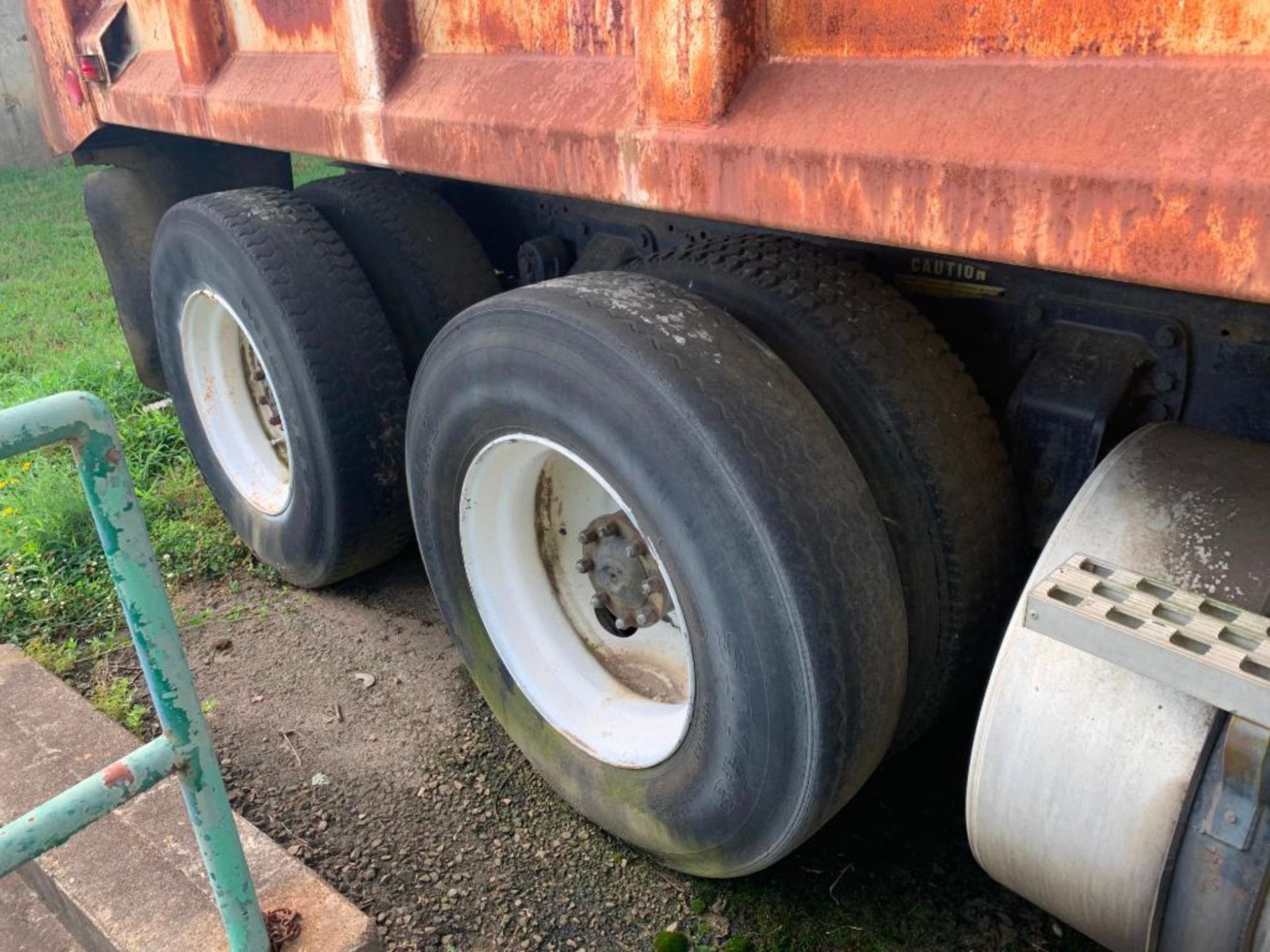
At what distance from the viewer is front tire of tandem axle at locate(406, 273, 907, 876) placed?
1604mm

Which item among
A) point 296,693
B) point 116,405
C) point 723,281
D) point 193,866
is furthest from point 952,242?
point 116,405

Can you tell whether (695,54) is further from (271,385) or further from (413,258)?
(271,385)

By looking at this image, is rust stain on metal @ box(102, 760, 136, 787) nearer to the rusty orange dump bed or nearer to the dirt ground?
the dirt ground

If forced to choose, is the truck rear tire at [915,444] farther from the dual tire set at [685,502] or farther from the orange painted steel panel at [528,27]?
the orange painted steel panel at [528,27]

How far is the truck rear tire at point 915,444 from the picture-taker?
179cm

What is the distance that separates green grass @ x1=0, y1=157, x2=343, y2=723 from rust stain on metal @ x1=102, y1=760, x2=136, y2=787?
1.43 meters

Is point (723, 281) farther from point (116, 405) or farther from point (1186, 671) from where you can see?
point (116, 405)

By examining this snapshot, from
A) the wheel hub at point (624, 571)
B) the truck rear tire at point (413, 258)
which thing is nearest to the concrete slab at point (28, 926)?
the wheel hub at point (624, 571)

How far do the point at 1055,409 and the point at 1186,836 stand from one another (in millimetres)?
712

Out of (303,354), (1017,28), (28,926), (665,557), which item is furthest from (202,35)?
(1017,28)

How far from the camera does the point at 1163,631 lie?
1.26 m

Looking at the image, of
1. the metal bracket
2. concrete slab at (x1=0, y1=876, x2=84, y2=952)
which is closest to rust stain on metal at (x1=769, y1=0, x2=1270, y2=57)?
the metal bracket

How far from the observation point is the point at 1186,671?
1.22 metres

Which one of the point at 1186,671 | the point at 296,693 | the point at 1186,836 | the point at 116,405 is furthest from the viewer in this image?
the point at 116,405
